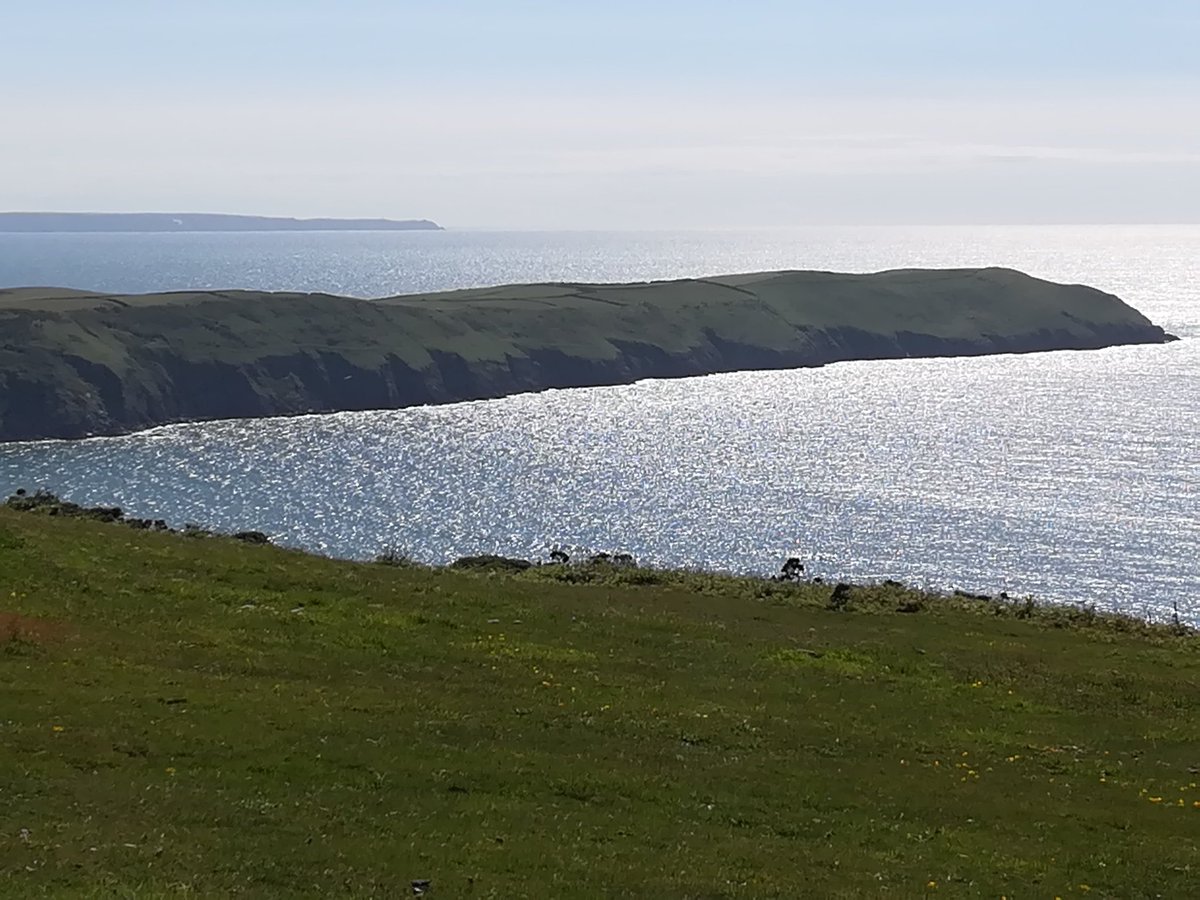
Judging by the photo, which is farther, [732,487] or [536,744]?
[732,487]

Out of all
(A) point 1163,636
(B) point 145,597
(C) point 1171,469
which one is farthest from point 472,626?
(C) point 1171,469

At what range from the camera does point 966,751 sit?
3038 cm

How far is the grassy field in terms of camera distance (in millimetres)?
19609

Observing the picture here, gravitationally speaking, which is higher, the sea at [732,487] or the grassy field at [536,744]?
the grassy field at [536,744]

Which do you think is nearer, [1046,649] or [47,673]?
[47,673]

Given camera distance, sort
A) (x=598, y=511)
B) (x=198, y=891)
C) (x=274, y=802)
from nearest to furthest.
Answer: (x=198, y=891)
(x=274, y=802)
(x=598, y=511)

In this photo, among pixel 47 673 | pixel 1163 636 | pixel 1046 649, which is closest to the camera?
pixel 47 673

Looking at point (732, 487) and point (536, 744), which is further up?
point (536, 744)

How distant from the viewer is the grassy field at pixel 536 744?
19.6 m

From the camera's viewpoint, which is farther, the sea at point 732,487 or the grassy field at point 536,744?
the sea at point 732,487

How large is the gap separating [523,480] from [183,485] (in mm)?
35044

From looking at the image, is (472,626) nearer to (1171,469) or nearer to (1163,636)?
(1163,636)

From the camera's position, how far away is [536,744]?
88.0 ft

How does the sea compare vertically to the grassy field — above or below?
below
